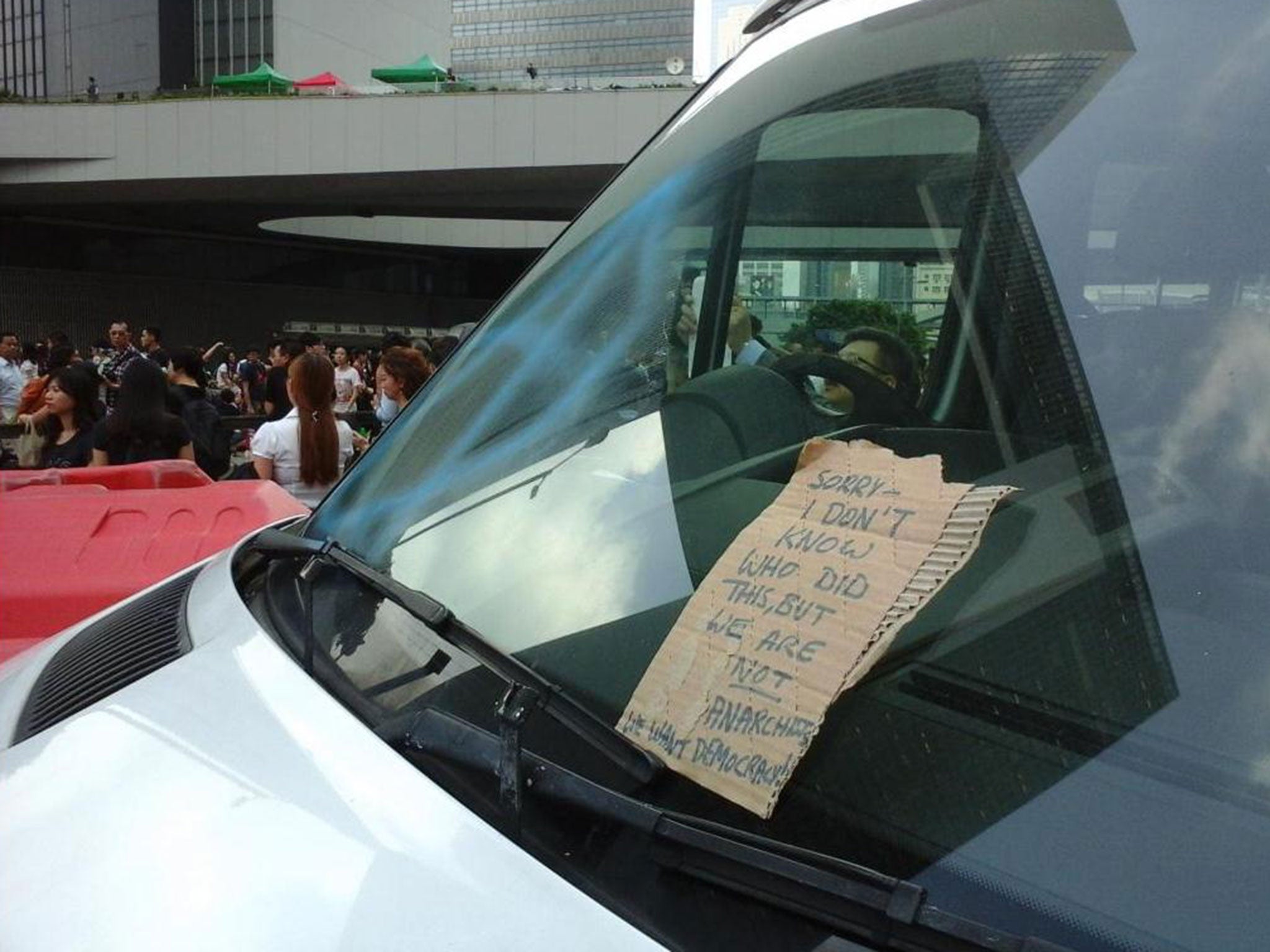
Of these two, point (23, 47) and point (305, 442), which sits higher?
point (23, 47)

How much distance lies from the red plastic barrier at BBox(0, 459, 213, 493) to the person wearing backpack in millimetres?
2745

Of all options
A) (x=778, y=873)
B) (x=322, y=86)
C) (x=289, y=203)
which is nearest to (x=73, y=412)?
(x=778, y=873)

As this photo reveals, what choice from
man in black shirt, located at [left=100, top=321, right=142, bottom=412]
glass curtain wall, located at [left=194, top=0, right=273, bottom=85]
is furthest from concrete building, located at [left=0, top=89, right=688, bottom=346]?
man in black shirt, located at [left=100, top=321, right=142, bottom=412]

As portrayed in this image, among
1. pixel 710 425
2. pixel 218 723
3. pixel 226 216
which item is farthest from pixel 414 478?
pixel 226 216

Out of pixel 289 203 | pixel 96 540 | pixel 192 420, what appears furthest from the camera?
pixel 289 203

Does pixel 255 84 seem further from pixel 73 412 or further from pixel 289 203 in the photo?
pixel 73 412

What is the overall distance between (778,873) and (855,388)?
0.75m

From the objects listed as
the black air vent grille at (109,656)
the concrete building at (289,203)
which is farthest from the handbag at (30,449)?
the concrete building at (289,203)

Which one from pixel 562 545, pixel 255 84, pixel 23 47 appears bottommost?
pixel 562 545

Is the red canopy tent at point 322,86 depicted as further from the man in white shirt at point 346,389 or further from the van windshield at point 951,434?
the van windshield at point 951,434

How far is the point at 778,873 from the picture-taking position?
3.27ft

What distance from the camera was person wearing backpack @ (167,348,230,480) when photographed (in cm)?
753

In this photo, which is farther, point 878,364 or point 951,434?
point 878,364

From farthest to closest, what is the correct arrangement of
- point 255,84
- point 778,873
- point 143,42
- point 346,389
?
point 143,42 → point 255,84 → point 346,389 → point 778,873
